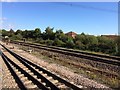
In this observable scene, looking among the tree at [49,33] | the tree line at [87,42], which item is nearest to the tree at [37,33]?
the tree line at [87,42]

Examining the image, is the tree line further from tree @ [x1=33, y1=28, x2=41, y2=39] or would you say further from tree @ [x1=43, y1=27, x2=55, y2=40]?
tree @ [x1=33, y1=28, x2=41, y2=39]

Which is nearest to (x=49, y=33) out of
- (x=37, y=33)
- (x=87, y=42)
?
(x=37, y=33)

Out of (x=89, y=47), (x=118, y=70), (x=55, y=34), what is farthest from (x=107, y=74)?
(x=55, y=34)

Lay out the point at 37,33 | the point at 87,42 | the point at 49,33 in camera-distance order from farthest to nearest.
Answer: the point at 37,33 → the point at 49,33 → the point at 87,42

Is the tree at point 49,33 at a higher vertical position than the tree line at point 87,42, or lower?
higher

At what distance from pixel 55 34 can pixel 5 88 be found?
57.2 meters

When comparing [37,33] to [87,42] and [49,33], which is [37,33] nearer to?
[49,33]

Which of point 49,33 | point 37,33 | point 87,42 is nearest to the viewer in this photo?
point 87,42

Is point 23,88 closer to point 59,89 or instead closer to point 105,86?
point 59,89

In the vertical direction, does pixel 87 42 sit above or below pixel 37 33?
below

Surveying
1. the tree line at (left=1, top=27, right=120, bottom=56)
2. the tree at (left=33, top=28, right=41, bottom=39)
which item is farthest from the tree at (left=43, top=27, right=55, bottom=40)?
the tree at (left=33, top=28, right=41, bottom=39)

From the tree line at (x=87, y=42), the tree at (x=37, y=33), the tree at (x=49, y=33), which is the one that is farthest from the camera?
the tree at (x=37, y=33)

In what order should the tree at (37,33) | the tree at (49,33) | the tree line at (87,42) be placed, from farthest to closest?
the tree at (37,33) < the tree at (49,33) < the tree line at (87,42)

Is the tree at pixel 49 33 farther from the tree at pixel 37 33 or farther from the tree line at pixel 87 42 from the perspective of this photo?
the tree at pixel 37 33
